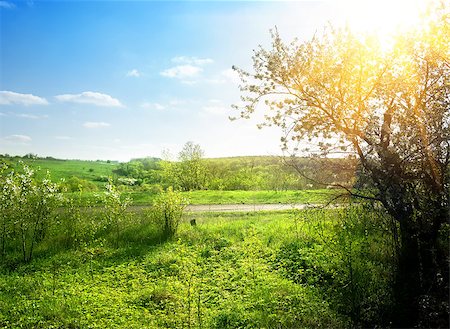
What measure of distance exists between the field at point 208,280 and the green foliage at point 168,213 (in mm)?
429

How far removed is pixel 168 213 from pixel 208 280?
5.45 metres

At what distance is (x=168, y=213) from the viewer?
643 inches

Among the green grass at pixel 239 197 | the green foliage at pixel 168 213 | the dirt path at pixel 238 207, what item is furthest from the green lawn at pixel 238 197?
the green foliage at pixel 168 213

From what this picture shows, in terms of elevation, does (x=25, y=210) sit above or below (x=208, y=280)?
above

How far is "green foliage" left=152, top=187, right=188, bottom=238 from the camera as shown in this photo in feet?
53.2

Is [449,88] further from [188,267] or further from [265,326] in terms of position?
[188,267]

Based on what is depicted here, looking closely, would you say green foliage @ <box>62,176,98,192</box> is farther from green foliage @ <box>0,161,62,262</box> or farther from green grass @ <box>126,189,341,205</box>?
green foliage @ <box>0,161,62,262</box>

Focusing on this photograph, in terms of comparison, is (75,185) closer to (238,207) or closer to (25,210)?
(238,207)

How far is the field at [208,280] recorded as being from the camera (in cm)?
918

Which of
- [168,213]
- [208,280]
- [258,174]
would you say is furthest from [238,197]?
[208,280]

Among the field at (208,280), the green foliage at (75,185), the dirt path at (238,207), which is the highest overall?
the green foliage at (75,185)

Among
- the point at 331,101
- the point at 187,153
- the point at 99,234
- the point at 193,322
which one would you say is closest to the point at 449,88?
the point at 331,101

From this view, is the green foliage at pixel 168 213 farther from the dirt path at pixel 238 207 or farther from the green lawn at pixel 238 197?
the green lawn at pixel 238 197

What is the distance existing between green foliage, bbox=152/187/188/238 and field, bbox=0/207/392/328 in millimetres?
429
